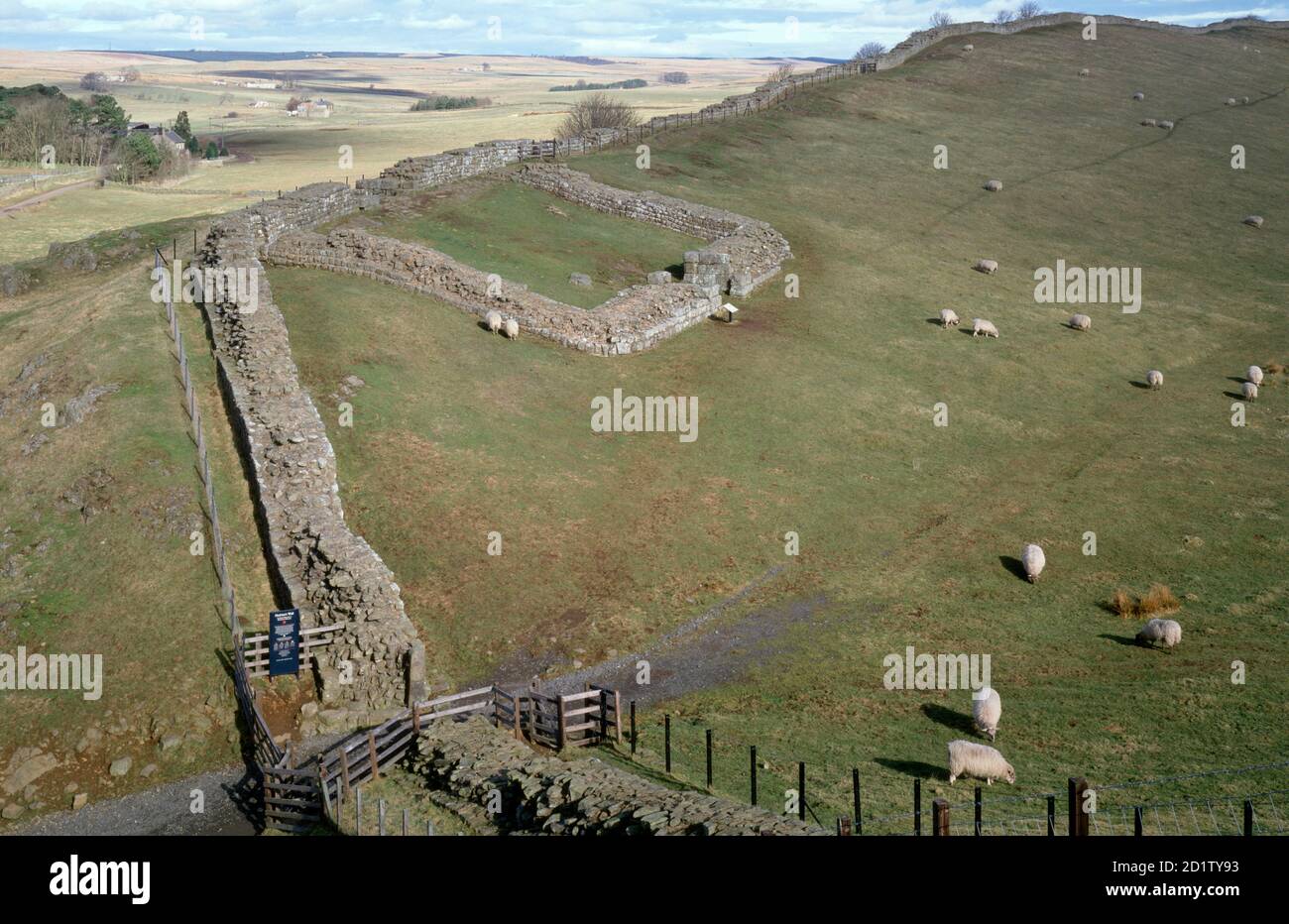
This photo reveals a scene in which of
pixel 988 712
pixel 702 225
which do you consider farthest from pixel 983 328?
pixel 988 712

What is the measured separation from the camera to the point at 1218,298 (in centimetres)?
5925

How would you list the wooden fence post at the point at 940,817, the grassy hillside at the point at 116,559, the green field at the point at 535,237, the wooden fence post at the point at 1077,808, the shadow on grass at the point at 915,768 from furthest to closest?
the green field at the point at 535,237 → the grassy hillside at the point at 116,559 → the shadow on grass at the point at 915,768 → the wooden fence post at the point at 940,817 → the wooden fence post at the point at 1077,808

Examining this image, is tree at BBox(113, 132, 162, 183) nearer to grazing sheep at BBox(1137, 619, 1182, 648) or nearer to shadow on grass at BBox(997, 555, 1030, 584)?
shadow on grass at BBox(997, 555, 1030, 584)

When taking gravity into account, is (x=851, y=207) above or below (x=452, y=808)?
above

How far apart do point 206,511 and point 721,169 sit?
49.5 m

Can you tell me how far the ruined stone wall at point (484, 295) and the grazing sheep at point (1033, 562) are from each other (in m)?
18.3

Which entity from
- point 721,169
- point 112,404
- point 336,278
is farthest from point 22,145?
point 112,404

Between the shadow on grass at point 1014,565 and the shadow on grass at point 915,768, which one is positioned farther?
the shadow on grass at point 1014,565

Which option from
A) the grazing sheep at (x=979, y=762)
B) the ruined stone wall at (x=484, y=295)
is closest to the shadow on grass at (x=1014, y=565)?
the grazing sheep at (x=979, y=762)

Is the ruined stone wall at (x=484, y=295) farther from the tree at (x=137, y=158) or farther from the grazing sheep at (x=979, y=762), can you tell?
the tree at (x=137, y=158)

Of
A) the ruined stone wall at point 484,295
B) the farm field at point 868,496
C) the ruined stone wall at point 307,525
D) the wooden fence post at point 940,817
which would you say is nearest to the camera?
the wooden fence post at point 940,817

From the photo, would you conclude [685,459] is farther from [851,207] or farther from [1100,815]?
Result: [851,207]

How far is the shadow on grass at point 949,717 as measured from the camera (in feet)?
75.2

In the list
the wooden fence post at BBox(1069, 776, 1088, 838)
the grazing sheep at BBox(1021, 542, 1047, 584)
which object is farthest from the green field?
the wooden fence post at BBox(1069, 776, 1088, 838)
